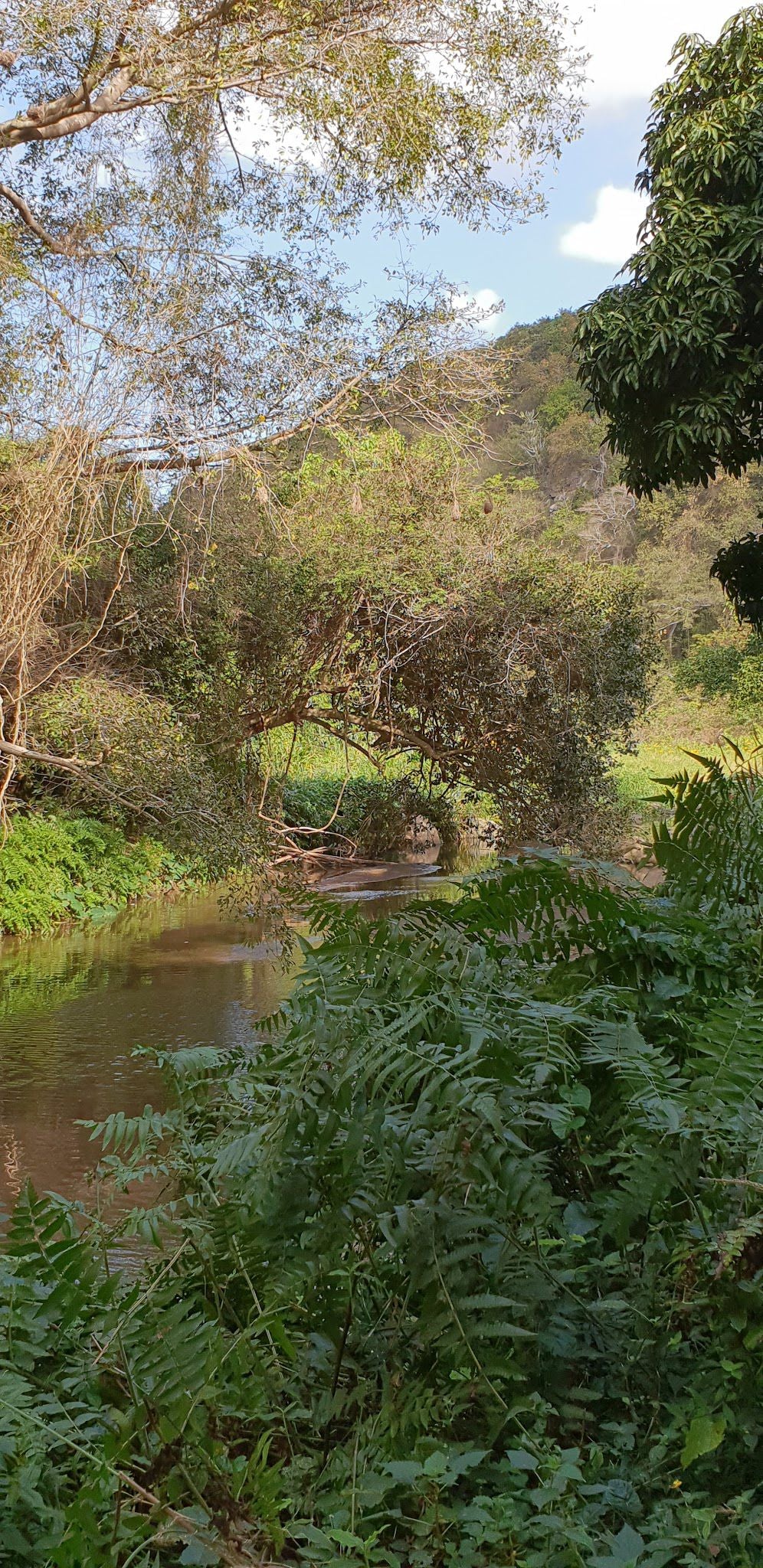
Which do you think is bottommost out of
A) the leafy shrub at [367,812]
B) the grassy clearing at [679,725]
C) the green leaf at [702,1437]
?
the green leaf at [702,1437]

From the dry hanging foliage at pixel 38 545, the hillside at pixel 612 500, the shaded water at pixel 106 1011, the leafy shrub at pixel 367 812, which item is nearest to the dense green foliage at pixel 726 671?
the hillside at pixel 612 500

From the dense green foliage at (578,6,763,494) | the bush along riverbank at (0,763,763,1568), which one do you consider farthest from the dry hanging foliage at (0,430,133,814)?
the bush along riverbank at (0,763,763,1568)

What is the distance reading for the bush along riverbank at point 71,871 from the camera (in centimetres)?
1116

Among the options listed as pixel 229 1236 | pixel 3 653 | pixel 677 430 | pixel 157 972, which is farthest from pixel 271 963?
pixel 229 1236

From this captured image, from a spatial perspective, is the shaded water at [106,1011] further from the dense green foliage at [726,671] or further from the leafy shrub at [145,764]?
the dense green foliage at [726,671]

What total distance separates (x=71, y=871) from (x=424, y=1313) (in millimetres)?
11102

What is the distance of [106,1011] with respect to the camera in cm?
851

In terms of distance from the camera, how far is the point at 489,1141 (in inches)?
59.3

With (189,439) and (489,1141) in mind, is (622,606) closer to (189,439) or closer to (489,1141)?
(189,439)

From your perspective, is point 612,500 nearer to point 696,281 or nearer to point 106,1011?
point 696,281

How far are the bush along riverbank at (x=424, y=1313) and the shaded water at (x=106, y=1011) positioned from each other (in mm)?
3651

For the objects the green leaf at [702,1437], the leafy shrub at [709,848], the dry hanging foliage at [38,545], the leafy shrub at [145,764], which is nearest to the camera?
the green leaf at [702,1437]

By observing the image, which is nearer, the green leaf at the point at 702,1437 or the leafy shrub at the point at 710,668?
the green leaf at the point at 702,1437

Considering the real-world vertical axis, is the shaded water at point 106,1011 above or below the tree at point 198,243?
below
